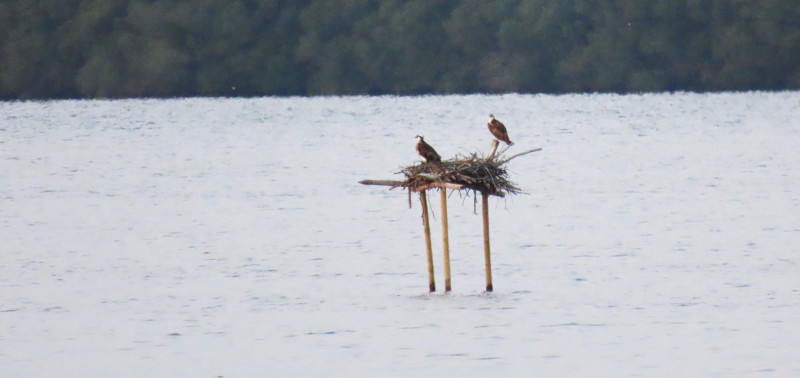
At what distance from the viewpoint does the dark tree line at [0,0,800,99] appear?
94875mm

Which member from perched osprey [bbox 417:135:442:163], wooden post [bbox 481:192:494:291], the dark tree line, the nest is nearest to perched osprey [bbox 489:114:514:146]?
wooden post [bbox 481:192:494:291]

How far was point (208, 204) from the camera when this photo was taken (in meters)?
33.8

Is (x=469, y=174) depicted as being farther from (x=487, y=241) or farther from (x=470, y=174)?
(x=487, y=241)

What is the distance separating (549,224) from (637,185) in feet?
33.5

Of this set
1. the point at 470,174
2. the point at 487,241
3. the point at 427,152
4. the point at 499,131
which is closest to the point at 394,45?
the point at 499,131

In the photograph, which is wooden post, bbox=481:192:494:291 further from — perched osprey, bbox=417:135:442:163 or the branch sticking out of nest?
perched osprey, bbox=417:135:442:163

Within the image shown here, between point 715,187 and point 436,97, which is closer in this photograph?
point 715,187

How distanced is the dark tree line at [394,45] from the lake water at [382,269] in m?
43.1

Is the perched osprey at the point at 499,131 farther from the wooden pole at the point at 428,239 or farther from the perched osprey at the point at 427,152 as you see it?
the perched osprey at the point at 427,152

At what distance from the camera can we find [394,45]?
324 feet

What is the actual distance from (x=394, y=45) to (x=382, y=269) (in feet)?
254

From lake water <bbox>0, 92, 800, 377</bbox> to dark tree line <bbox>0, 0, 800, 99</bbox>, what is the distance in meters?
43.1

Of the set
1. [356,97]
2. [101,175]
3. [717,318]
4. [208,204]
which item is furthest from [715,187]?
[356,97]

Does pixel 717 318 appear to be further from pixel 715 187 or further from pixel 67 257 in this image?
pixel 715 187
